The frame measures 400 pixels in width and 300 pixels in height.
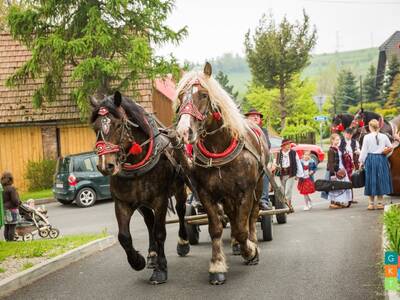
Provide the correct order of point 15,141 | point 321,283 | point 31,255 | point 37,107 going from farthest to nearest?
point 15,141 → point 37,107 → point 31,255 → point 321,283

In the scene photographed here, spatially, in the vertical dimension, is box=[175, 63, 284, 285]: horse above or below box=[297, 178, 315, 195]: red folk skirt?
above

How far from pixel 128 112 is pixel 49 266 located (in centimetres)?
254

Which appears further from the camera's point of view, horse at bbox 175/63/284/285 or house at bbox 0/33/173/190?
house at bbox 0/33/173/190

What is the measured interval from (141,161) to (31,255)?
313 cm

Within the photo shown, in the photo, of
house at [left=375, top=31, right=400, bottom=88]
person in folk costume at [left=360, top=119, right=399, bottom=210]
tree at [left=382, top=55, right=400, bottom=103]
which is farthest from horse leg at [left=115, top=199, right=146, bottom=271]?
house at [left=375, top=31, right=400, bottom=88]

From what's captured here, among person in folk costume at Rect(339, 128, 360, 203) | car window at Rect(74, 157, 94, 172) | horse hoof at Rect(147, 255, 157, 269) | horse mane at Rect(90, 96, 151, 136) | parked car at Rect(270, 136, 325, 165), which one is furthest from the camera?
parked car at Rect(270, 136, 325, 165)

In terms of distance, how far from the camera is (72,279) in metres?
7.30

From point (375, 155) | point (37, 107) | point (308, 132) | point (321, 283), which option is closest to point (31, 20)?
point (37, 107)

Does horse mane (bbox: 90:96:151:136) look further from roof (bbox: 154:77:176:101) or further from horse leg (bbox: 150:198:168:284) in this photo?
roof (bbox: 154:77:176:101)

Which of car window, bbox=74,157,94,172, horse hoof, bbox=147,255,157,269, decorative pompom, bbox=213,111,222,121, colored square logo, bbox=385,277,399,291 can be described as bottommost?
horse hoof, bbox=147,255,157,269

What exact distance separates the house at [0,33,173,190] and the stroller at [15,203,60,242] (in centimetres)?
1262

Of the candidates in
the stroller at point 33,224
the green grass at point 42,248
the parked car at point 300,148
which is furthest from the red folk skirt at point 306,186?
the stroller at point 33,224

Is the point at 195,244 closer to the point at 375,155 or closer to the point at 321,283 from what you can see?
the point at 321,283

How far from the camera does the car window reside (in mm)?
19436
